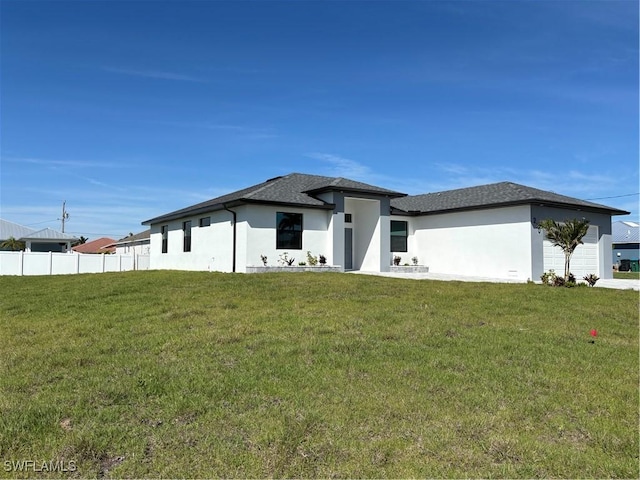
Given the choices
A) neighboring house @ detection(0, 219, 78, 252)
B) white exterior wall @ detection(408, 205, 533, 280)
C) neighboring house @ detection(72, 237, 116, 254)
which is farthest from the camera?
neighboring house @ detection(72, 237, 116, 254)

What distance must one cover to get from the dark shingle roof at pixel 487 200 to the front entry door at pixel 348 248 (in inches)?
111

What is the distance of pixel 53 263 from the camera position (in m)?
25.0

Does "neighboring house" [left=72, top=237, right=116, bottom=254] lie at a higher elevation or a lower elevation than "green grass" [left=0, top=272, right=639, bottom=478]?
higher

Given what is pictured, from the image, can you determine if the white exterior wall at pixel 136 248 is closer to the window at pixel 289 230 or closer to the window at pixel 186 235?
the window at pixel 186 235

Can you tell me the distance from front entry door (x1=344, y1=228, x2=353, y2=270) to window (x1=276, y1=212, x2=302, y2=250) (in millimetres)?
3364

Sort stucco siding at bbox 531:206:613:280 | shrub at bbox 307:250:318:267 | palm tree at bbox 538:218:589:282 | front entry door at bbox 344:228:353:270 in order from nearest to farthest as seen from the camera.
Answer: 1. palm tree at bbox 538:218:589:282
2. stucco siding at bbox 531:206:613:280
3. shrub at bbox 307:250:318:267
4. front entry door at bbox 344:228:353:270

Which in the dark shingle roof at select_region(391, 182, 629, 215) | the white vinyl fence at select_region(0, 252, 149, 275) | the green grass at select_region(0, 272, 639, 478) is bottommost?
the green grass at select_region(0, 272, 639, 478)

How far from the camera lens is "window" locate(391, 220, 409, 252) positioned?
22.5m

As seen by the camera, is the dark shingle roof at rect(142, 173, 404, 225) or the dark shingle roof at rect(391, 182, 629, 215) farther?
the dark shingle roof at rect(391, 182, 629, 215)

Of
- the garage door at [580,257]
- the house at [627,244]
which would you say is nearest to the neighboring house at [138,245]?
the garage door at [580,257]

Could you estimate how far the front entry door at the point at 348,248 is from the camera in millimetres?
21500

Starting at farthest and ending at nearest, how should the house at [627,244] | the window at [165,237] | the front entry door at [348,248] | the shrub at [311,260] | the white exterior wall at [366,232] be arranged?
1. the house at [627,244]
2. the window at [165,237]
3. the front entry door at [348,248]
4. the white exterior wall at [366,232]
5. the shrub at [311,260]

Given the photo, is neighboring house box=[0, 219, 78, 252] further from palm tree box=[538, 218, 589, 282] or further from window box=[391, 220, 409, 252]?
palm tree box=[538, 218, 589, 282]

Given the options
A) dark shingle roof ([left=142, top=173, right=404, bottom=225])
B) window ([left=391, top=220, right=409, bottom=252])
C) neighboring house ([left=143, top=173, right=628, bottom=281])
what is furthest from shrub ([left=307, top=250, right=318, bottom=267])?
window ([left=391, top=220, right=409, bottom=252])
